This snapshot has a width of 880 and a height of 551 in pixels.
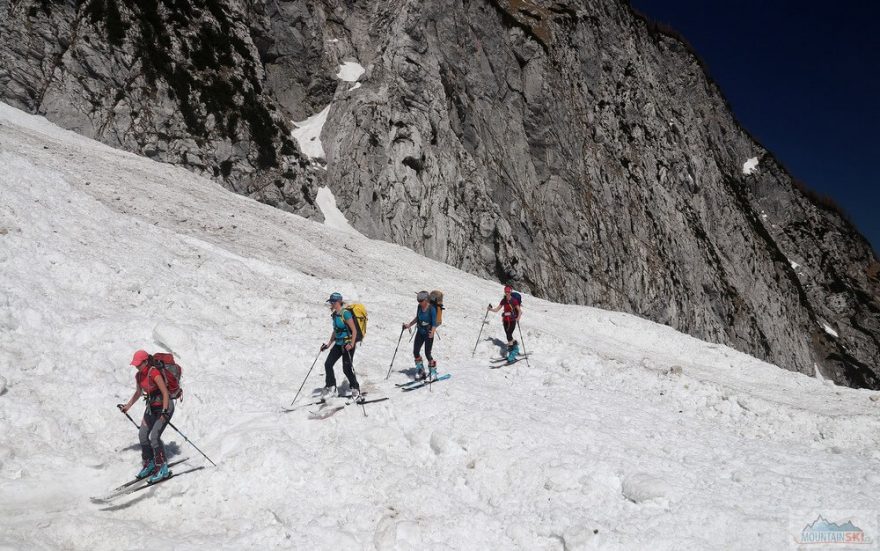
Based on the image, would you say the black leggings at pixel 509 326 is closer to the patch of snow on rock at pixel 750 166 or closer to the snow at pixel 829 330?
the snow at pixel 829 330

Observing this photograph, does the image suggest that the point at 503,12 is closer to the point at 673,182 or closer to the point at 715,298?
the point at 673,182

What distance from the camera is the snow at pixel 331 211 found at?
4512 centimetres

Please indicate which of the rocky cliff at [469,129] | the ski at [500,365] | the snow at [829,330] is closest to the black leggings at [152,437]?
the ski at [500,365]

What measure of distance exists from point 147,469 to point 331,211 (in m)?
40.3

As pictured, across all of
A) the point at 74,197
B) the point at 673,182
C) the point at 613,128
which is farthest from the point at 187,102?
the point at 673,182

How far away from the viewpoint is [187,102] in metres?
40.7

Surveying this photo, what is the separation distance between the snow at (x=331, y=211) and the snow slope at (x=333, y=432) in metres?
27.7

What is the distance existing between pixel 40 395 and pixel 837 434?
50.9 ft

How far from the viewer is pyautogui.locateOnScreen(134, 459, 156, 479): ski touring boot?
730 cm

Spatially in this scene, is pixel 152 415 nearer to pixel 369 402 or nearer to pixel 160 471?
pixel 160 471

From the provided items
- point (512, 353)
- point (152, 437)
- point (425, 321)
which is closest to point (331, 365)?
point (425, 321)

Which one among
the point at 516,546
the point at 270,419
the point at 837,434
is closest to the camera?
the point at 516,546

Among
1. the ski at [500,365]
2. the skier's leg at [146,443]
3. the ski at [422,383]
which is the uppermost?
the ski at [500,365]

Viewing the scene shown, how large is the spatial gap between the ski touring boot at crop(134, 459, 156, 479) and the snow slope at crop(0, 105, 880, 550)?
367 mm
